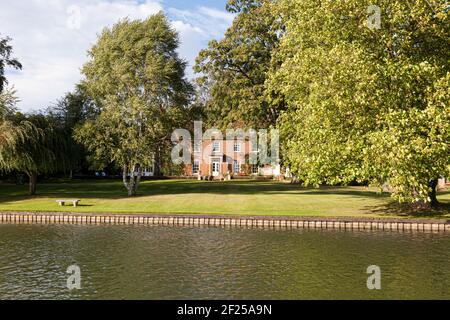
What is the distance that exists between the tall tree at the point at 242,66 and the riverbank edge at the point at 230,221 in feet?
86.9

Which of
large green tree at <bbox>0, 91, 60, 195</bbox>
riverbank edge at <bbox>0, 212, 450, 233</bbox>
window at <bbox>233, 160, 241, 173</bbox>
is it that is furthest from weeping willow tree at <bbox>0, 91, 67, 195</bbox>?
window at <bbox>233, 160, 241, 173</bbox>

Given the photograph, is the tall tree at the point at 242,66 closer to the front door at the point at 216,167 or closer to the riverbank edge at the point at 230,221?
the riverbank edge at the point at 230,221

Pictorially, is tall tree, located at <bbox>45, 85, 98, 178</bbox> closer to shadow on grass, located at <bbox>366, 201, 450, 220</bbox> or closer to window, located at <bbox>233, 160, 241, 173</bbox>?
shadow on grass, located at <bbox>366, 201, 450, 220</bbox>

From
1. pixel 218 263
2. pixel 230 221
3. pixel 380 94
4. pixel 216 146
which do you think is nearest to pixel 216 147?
pixel 216 146

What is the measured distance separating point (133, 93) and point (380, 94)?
24.9 meters

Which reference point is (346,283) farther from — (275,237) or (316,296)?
(275,237)

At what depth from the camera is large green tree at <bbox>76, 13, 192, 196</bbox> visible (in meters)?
41.4

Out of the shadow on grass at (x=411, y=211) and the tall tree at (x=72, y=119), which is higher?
the tall tree at (x=72, y=119)

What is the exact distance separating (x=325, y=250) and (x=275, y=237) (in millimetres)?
3656

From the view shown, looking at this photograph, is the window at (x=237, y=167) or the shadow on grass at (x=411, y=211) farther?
the window at (x=237, y=167)

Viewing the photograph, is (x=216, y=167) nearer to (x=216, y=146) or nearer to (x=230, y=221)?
(x=216, y=146)

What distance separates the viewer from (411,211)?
3134 cm

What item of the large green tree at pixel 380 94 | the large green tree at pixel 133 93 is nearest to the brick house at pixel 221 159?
the large green tree at pixel 133 93

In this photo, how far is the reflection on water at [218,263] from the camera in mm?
14039
